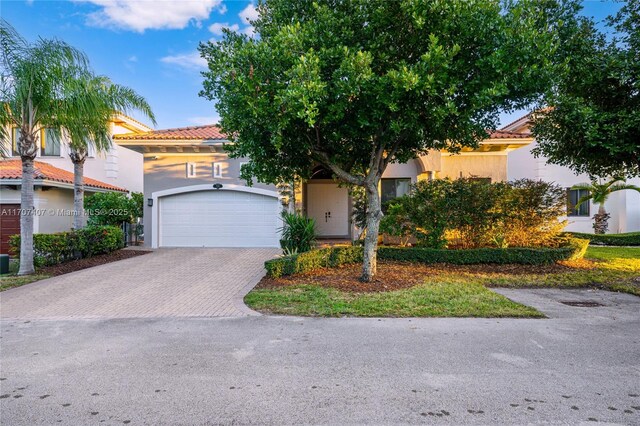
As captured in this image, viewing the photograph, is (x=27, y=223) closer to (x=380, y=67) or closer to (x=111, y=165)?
(x=111, y=165)

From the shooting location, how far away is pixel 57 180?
47.1 ft

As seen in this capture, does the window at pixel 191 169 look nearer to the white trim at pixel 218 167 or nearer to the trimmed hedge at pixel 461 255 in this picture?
the white trim at pixel 218 167

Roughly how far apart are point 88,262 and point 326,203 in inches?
391

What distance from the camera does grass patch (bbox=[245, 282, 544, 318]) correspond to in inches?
232

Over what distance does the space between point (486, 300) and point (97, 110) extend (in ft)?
36.5

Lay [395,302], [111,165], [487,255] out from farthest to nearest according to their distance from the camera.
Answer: [111,165] < [487,255] < [395,302]

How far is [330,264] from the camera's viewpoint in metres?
10.2

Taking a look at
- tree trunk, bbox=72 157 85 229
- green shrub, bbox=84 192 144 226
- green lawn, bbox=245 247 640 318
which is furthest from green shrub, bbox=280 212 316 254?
green shrub, bbox=84 192 144 226

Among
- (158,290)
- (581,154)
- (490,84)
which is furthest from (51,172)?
(581,154)

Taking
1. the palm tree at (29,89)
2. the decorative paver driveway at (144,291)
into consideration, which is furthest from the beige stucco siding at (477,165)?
the palm tree at (29,89)

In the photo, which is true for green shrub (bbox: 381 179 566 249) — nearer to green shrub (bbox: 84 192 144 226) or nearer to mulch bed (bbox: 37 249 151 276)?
mulch bed (bbox: 37 249 151 276)

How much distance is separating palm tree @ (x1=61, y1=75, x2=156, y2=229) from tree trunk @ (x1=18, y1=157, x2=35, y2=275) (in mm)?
1424

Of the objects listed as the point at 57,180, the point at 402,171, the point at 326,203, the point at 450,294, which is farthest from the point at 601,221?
the point at 57,180

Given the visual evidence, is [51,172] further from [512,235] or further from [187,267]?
[512,235]
